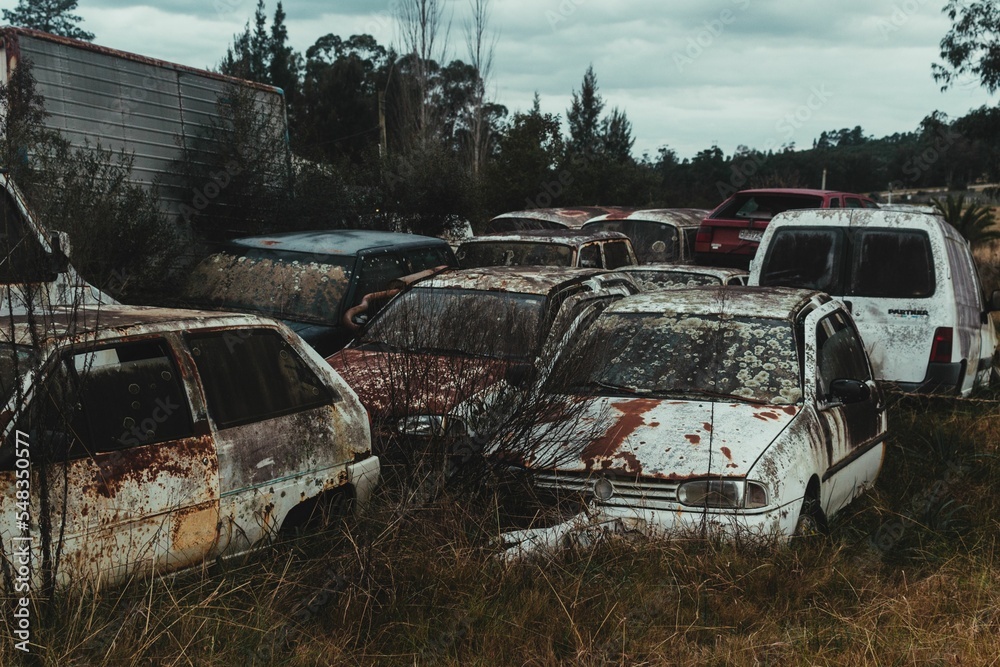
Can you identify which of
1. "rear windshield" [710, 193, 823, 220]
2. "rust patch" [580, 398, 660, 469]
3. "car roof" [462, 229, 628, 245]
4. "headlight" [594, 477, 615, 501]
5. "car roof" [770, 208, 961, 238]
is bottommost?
"headlight" [594, 477, 615, 501]

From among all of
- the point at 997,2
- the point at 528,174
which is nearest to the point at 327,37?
the point at 528,174

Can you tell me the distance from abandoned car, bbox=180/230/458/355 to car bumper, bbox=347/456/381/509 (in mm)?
3183

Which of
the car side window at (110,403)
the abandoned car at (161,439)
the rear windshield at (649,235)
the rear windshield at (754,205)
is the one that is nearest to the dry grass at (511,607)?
the abandoned car at (161,439)

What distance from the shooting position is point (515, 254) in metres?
10.9

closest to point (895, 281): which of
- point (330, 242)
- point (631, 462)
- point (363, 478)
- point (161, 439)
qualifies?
point (631, 462)

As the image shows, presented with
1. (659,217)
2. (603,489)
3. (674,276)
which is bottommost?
(603,489)

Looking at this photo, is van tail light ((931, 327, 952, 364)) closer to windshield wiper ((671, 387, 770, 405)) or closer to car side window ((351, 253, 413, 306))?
windshield wiper ((671, 387, 770, 405))

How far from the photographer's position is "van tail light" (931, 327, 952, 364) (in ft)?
27.5

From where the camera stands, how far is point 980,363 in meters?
9.31

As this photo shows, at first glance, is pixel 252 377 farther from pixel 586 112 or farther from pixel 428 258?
pixel 586 112

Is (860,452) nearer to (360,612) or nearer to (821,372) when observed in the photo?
(821,372)

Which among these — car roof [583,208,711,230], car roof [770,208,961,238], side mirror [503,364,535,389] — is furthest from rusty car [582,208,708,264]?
side mirror [503,364,535,389]

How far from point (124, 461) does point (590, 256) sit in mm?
7664

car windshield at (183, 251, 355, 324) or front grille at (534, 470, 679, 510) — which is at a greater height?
car windshield at (183, 251, 355, 324)
